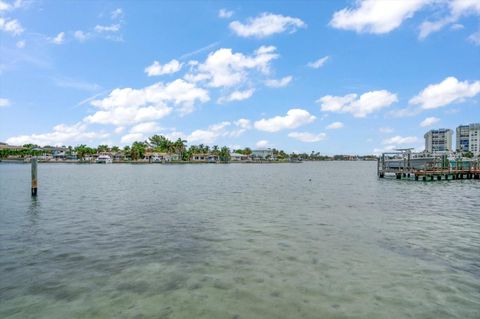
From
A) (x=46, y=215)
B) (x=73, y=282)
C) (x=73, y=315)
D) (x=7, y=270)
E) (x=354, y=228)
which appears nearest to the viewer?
(x=73, y=315)

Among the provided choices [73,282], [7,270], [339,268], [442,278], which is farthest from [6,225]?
[442,278]

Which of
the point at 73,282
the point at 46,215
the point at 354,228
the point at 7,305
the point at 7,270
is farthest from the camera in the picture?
the point at 46,215

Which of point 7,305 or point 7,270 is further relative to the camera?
point 7,270

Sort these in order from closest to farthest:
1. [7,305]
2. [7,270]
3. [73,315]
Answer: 1. [73,315]
2. [7,305]
3. [7,270]

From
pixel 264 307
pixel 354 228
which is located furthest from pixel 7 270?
pixel 354 228

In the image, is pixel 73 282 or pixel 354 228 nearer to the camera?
pixel 73 282

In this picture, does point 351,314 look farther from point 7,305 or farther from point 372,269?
point 7,305

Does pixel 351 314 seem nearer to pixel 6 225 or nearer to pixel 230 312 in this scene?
pixel 230 312

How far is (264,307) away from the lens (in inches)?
343

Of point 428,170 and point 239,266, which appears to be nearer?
point 239,266

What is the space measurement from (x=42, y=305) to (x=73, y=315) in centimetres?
127

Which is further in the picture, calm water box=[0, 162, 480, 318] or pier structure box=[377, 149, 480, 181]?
pier structure box=[377, 149, 480, 181]

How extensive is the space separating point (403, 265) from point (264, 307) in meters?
6.55

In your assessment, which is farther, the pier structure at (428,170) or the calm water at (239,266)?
the pier structure at (428,170)
